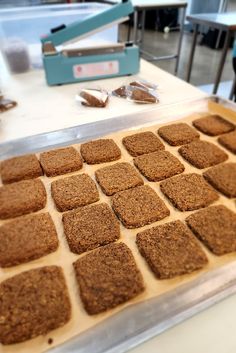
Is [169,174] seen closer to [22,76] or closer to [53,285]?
[53,285]

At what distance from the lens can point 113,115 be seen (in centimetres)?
117

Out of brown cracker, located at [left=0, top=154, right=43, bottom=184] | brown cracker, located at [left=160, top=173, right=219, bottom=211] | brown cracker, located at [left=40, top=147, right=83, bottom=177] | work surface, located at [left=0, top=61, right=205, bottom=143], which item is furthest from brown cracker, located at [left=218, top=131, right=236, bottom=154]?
brown cracker, located at [left=0, top=154, right=43, bottom=184]

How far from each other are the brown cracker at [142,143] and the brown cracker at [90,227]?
0.30 m

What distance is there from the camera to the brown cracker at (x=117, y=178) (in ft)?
2.84

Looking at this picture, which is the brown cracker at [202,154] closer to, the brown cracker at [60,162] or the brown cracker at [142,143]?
the brown cracker at [142,143]

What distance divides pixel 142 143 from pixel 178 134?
157 millimetres

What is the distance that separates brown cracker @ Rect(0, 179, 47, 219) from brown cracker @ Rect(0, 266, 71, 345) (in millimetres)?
220

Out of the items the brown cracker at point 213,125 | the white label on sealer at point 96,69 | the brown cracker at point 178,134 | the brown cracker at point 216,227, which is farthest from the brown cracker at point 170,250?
the white label on sealer at point 96,69

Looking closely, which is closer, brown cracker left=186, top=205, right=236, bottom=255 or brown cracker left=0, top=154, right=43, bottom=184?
brown cracker left=186, top=205, right=236, bottom=255

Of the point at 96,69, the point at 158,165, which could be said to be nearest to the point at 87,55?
the point at 96,69

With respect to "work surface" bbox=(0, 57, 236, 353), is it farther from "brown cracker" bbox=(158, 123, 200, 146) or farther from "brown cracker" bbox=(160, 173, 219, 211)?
"brown cracker" bbox=(160, 173, 219, 211)

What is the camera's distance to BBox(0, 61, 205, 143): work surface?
3.63 feet

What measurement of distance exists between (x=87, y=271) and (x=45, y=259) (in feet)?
0.40

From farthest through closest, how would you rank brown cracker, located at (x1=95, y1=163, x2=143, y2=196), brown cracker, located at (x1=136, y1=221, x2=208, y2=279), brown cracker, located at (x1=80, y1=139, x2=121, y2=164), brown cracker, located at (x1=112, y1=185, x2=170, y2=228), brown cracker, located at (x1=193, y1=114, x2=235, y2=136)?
brown cracker, located at (x1=193, y1=114, x2=235, y2=136) → brown cracker, located at (x1=80, y1=139, x2=121, y2=164) → brown cracker, located at (x1=95, y1=163, x2=143, y2=196) → brown cracker, located at (x1=112, y1=185, x2=170, y2=228) → brown cracker, located at (x1=136, y1=221, x2=208, y2=279)
